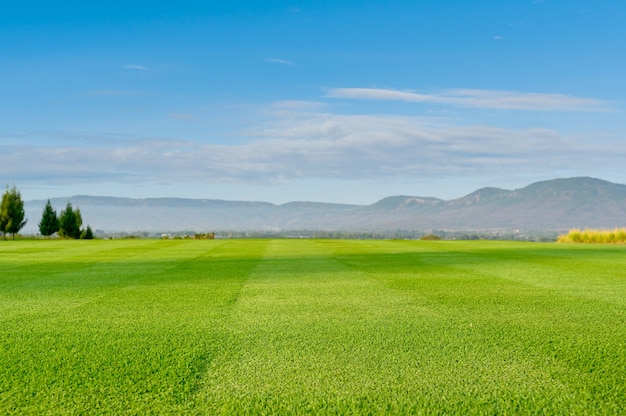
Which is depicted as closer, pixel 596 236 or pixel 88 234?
pixel 596 236

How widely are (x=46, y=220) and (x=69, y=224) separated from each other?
7.39 ft

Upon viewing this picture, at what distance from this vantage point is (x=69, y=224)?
182 feet

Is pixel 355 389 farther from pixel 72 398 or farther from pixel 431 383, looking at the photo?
pixel 72 398

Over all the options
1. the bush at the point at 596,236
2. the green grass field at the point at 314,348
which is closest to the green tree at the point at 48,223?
the bush at the point at 596,236

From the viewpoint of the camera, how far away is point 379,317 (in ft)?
24.2

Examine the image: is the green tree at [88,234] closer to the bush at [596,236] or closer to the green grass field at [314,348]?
the bush at [596,236]

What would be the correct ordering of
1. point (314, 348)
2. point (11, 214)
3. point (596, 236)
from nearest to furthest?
point (314, 348)
point (596, 236)
point (11, 214)

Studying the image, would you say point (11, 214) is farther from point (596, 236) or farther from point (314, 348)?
point (314, 348)

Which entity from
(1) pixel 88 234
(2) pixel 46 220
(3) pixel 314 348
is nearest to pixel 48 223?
(2) pixel 46 220

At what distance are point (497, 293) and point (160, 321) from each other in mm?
5553

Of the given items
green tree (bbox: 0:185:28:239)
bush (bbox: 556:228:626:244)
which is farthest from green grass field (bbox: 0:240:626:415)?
green tree (bbox: 0:185:28:239)

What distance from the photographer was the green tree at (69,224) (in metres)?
55.2

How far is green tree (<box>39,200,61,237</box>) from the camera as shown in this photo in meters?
55.3

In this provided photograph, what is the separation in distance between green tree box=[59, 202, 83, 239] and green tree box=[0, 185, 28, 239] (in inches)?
129
